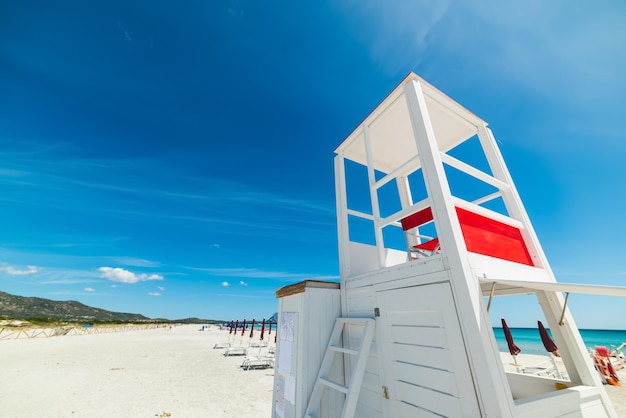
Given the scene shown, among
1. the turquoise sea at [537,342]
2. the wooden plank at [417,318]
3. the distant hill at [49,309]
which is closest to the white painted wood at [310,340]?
the wooden plank at [417,318]

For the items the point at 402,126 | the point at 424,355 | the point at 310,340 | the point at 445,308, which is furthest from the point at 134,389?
the point at 402,126

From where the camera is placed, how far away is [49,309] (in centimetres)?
11656

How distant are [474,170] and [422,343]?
117 inches

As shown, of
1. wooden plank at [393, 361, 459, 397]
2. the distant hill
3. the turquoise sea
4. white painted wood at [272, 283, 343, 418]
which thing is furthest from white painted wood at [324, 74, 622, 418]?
the distant hill

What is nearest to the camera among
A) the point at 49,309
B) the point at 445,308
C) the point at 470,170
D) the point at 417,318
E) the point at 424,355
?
the point at 445,308

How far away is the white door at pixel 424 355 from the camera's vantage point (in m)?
2.56

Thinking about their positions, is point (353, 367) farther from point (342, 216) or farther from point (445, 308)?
point (342, 216)

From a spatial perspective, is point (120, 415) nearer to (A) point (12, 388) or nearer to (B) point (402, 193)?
(A) point (12, 388)

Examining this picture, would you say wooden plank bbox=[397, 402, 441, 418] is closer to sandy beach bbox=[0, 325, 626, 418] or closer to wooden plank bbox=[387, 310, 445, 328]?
wooden plank bbox=[387, 310, 445, 328]

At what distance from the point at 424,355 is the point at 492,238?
1968 mm

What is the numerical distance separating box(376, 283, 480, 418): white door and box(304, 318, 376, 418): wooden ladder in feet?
0.88

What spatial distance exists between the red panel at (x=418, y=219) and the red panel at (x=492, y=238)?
1340 mm

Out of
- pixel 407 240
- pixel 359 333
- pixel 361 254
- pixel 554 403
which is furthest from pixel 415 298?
pixel 407 240

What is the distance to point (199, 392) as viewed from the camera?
9.19 metres
